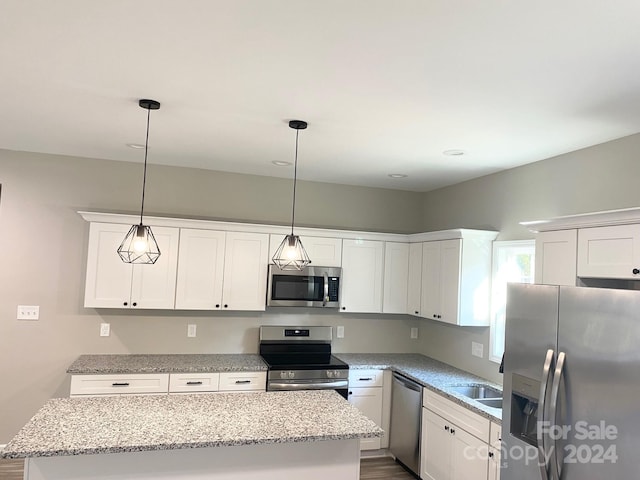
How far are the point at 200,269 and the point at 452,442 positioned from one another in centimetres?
253

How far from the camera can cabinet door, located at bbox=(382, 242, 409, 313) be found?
4742 millimetres

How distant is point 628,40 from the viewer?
1.75 m

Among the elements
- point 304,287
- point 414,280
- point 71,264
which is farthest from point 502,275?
point 71,264

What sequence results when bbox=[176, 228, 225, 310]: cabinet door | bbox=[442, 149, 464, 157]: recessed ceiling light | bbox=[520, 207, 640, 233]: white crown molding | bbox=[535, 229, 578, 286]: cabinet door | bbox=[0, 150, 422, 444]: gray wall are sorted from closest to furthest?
1. bbox=[520, 207, 640, 233]: white crown molding
2. bbox=[535, 229, 578, 286]: cabinet door
3. bbox=[442, 149, 464, 157]: recessed ceiling light
4. bbox=[0, 150, 422, 444]: gray wall
5. bbox=[176, 228, 225, 310]: cabinet door

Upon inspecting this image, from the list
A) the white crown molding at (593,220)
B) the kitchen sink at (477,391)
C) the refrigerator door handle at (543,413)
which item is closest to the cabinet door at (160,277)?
Result: the kitchen sink at (477,391)

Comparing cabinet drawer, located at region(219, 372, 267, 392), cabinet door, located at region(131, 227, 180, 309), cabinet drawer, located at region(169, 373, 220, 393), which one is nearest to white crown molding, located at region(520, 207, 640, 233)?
cabinet drawer, located at region(219, 372, 267, 392)

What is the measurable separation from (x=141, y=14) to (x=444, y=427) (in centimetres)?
331

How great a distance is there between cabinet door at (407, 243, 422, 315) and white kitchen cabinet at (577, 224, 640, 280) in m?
2.19

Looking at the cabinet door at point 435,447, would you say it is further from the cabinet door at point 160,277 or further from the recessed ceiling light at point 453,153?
the cabinet door at point 160,277

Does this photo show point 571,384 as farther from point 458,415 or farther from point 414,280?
point 414,280

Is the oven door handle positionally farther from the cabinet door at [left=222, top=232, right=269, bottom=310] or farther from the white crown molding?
the white crown molding

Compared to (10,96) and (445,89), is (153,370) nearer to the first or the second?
(10,96)

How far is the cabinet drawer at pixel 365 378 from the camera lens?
168 inches

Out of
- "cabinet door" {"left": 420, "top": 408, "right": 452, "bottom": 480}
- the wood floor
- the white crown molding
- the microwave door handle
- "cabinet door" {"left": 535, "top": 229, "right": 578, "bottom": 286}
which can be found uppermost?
the white crown molding
